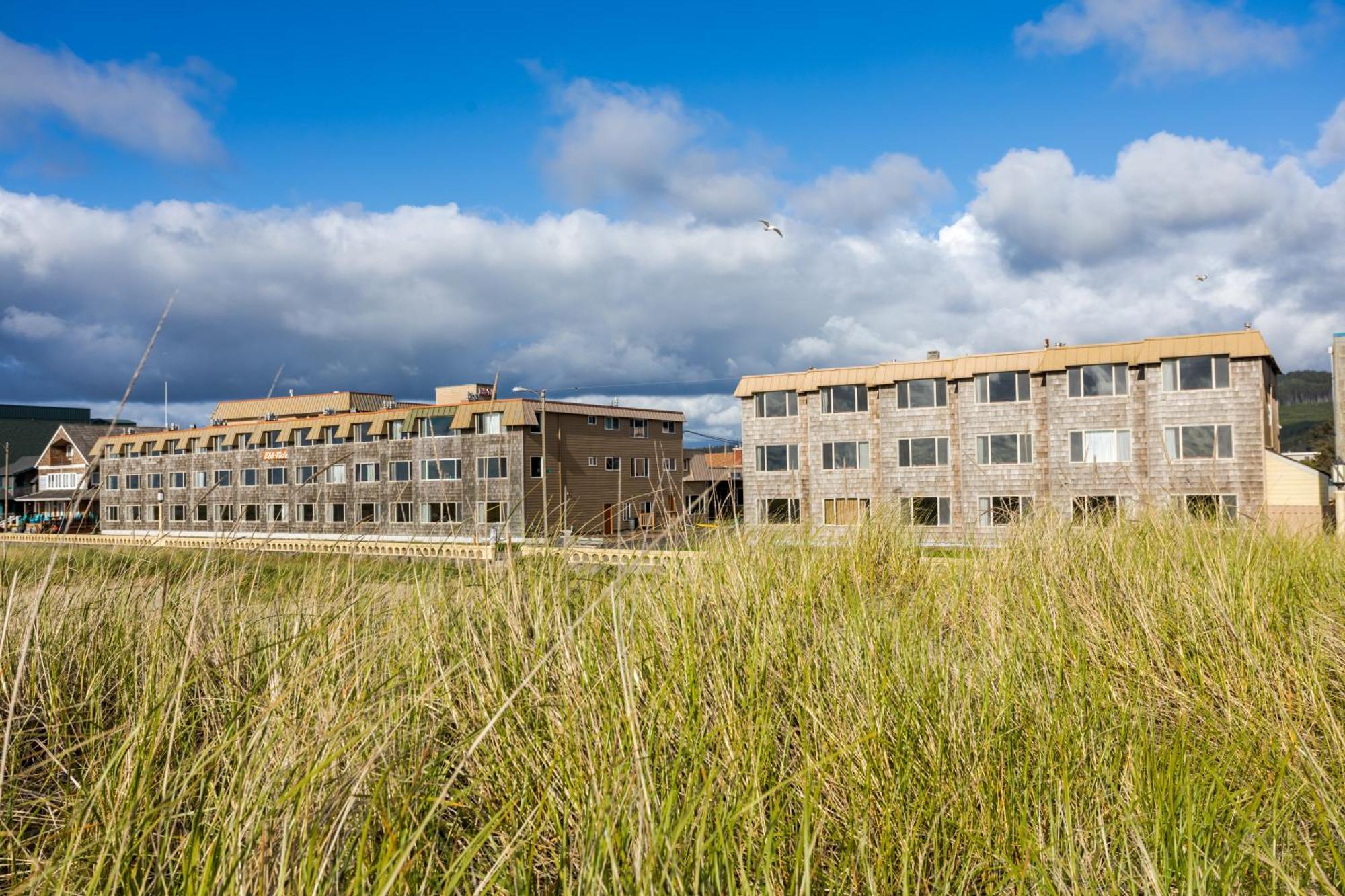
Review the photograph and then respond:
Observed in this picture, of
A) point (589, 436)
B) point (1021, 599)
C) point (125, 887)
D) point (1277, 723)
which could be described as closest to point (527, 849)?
point (125, 887)

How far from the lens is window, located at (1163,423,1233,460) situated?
101 feet

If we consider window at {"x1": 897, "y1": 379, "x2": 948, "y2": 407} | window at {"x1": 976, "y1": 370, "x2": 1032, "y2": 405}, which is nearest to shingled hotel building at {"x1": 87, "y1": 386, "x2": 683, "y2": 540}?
window at {"x1": 897, "y1": 379, "x2": 948, "y2": 407}

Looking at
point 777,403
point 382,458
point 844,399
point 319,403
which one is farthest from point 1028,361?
point 319,403

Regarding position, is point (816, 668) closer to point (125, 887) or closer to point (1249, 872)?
point (1249, 872)

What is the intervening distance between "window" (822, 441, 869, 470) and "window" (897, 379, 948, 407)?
97.0 inches

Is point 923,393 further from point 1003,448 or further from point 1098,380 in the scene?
point 1098,380

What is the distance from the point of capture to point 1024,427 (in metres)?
34.2

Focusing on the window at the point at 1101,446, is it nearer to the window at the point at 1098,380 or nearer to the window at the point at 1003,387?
the window at the point at 1098,380

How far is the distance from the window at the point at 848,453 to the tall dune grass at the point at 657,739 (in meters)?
32.2

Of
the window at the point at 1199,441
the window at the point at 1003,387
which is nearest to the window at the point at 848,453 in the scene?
the window at the point at 1003,387

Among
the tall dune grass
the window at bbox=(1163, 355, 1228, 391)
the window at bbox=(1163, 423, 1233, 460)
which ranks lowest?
the tall dune grass

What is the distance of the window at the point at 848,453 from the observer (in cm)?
3731

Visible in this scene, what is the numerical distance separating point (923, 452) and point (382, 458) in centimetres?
3010

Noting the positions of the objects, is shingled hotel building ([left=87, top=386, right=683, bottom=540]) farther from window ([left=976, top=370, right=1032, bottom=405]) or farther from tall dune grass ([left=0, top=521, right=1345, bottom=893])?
tall dune grass ([left=0, top=521, right=1345, bottom=893])
